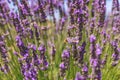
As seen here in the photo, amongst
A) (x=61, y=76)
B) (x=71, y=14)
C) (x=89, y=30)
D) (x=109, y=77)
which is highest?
(x=71, y=14)

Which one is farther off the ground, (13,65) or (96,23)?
(96,23)

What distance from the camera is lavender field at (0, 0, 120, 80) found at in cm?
241

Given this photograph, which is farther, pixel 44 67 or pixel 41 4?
pixel 41 4

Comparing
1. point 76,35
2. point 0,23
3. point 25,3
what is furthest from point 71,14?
point 0,23

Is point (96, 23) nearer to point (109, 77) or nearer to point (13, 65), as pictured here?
point (109, 77)

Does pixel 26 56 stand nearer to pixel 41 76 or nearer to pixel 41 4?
pixel 41 76

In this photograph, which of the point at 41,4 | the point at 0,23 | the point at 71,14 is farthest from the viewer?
the point at 0,23

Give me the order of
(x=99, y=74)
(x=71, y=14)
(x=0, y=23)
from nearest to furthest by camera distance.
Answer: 1. (x=99, y=74)
2. (x=71, y=14)
3. (x=0, y=23)

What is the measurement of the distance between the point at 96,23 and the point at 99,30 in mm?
89

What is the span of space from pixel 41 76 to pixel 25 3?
26.3 inches

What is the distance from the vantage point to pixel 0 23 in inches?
137

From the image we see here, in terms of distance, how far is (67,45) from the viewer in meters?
2.96

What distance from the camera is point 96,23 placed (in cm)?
305

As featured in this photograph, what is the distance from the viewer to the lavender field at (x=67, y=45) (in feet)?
7.92
